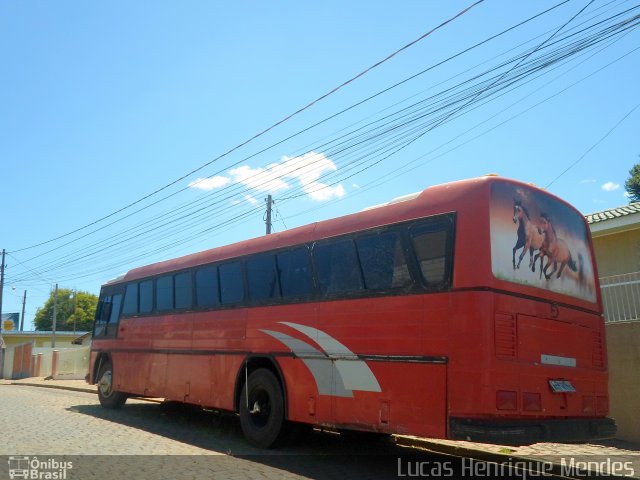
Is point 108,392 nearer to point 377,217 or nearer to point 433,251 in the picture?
point 377,217

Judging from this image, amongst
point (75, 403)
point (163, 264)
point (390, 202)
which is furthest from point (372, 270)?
point (75, 403)

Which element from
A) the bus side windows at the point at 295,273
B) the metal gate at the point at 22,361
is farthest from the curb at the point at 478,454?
the metal gate at the point at 22,361

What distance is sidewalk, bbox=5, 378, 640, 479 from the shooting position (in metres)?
7.09

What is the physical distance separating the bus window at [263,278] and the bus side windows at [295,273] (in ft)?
0.57

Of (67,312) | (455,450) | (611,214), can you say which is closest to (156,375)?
(455,450)

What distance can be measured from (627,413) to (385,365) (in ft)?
18.4

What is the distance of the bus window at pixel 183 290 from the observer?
1091cm

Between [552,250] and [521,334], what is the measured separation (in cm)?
140

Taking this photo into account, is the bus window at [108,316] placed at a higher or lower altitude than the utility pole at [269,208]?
lower

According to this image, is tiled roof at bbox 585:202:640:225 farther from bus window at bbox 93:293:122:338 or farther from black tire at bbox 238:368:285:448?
bus window at bbox 93:293:122:338

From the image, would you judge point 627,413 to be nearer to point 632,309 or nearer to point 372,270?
point 632,309

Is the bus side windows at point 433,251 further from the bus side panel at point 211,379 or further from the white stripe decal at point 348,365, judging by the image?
the bus side panel at point 211,379

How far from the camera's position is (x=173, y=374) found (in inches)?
431

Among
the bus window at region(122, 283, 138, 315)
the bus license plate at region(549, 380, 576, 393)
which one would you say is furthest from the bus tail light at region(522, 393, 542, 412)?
the bus window at region(122, 283, 138, 315)
